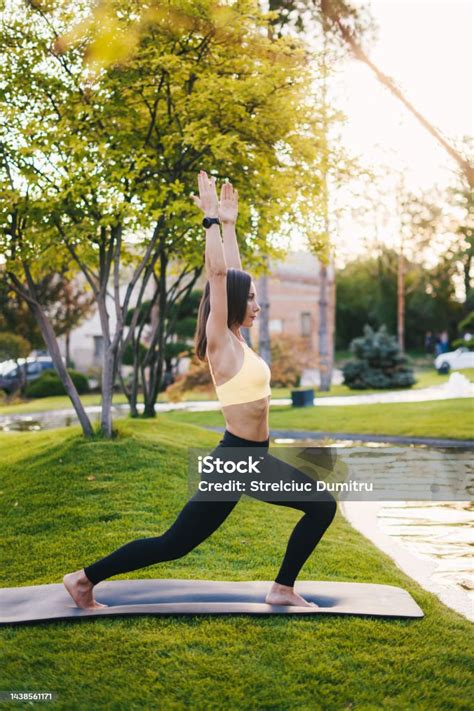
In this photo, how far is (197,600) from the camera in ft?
15.9

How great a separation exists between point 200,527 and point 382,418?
531 inches

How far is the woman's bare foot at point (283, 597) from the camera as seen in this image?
4.74 meters

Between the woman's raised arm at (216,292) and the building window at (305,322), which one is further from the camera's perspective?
the building window at (305,322)

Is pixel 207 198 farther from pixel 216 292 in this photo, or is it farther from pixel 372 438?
pixel 372 438

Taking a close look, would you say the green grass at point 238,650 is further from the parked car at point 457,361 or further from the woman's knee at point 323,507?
the parked car at point 457,361

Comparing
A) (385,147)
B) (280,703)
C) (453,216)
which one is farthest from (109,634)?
(453,216)

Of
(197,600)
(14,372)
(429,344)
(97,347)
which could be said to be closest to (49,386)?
(14,372)

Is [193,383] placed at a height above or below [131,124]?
below

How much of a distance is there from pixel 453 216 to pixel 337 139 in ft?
101

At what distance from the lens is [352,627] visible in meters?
4.53

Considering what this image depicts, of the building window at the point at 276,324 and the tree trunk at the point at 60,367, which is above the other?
Result: the building window at the point at 276,324

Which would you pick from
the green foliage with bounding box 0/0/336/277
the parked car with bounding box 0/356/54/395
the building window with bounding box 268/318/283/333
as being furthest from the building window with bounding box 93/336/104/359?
the green foliage with bounding box 0/0/336/277

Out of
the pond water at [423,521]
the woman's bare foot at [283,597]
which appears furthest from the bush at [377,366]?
the woman's bare foot at [283,597]

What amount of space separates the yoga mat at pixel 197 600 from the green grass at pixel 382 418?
9.85m
